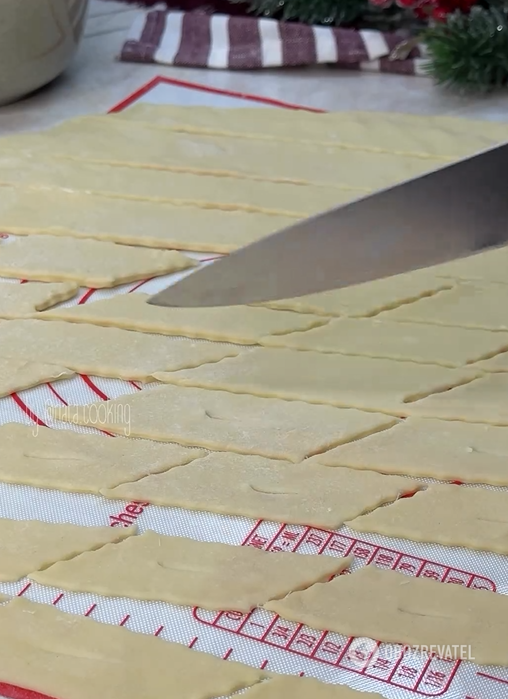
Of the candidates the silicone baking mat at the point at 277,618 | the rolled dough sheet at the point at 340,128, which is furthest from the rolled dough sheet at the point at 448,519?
the rolled dough sheet at the point at 340,128

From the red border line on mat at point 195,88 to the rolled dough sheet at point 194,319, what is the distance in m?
0.48

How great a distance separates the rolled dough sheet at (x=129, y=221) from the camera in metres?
1.00

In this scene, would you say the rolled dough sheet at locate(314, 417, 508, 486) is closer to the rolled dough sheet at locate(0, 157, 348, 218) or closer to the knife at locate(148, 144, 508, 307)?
the knife at locate(148, 144, 508, 307)

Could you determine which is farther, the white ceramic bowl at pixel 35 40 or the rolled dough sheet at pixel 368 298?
the white ceramic bowl at pixel 35 40

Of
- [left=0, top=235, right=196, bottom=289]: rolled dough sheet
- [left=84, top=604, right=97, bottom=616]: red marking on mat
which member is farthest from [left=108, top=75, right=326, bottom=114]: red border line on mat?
[left=84, top=604, right=97, bottom=616]: red marking on mat

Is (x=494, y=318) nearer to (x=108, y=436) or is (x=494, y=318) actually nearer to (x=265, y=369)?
(x=265, y=369)

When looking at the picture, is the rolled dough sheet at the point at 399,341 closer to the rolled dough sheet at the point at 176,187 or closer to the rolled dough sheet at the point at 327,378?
the rolled dough sheet at the point at 327,378

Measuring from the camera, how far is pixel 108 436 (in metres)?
0.78

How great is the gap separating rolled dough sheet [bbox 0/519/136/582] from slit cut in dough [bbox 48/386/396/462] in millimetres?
112

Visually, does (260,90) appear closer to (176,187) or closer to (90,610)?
(176,187)

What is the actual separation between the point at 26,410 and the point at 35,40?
0.66 metres

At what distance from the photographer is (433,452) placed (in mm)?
745

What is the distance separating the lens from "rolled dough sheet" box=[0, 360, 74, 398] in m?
0.82

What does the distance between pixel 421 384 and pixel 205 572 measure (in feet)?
0.94
